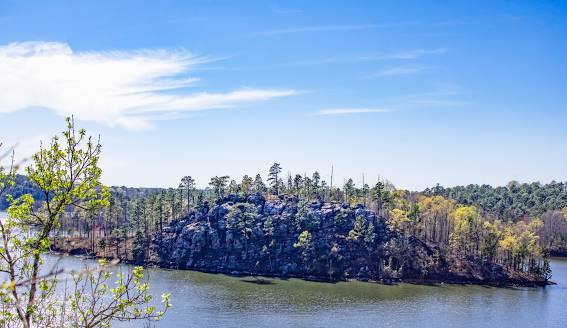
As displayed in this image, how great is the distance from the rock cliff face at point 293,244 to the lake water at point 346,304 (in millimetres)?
6284

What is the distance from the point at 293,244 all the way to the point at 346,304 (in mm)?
31602

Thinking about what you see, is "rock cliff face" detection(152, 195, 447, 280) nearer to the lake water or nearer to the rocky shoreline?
the rocky shoreline

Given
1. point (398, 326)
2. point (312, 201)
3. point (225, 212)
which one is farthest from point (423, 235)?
point (398, 326)

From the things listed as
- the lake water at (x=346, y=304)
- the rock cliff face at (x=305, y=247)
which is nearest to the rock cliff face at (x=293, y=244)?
the rock cliff face at (x=305, y=247)

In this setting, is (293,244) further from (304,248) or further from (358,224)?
(358,224)

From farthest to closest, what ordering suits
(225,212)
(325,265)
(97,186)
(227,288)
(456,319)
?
1. (225,212)
2. (325,265)
3. (227,288)
4. (456,319)
5. (97,186)

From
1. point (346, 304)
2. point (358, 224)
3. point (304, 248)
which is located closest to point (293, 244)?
point (304, 248)

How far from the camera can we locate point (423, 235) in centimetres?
12062

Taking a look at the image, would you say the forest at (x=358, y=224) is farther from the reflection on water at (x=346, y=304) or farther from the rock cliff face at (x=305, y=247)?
the reflection on water at (x=346, y=304)

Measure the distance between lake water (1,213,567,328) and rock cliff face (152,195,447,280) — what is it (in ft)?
20.6

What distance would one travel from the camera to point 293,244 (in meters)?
107

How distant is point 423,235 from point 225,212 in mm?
49573

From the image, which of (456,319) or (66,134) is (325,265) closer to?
(456,319)

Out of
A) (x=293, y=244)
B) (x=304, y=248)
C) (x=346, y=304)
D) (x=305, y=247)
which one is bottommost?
(x=346, y=304)
